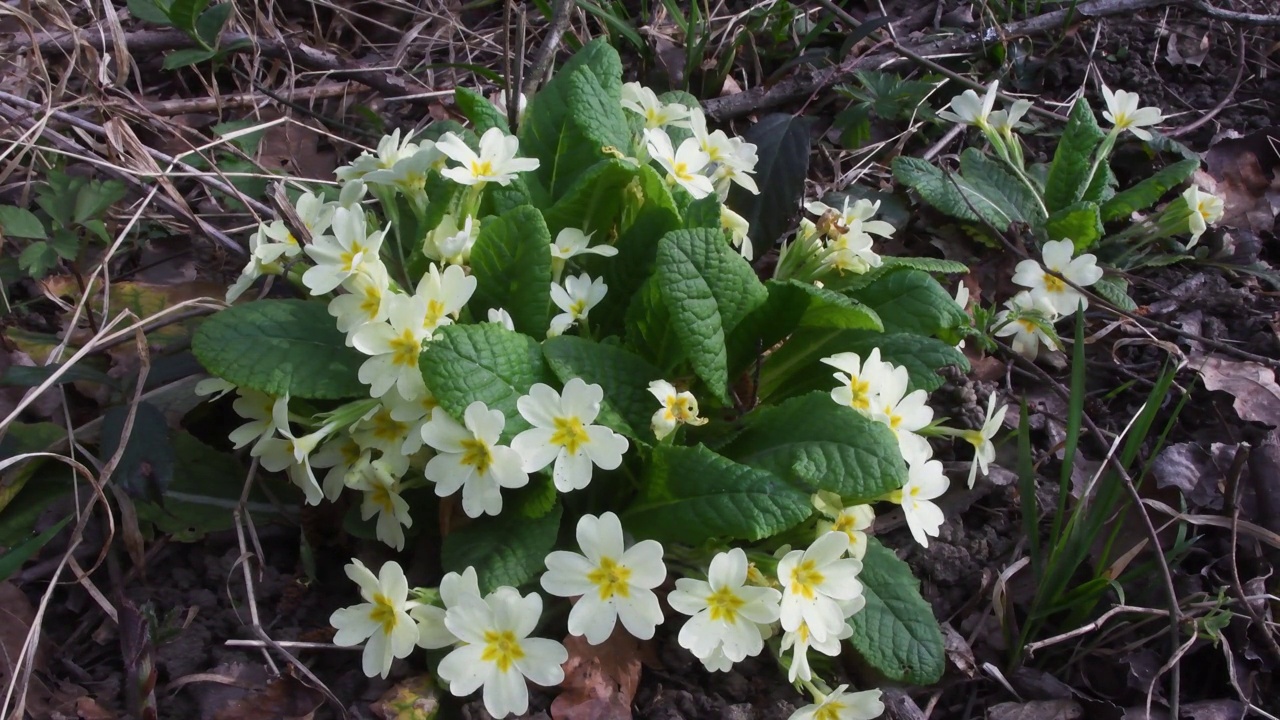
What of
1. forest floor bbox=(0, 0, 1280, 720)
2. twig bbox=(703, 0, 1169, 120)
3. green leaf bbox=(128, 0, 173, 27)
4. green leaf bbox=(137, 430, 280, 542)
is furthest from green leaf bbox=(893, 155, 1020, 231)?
green leaf bbox=(128, 0, 173, 27)

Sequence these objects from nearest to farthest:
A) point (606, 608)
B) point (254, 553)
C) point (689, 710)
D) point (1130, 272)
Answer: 1. point (606, 608)
2. point (689, 710)
3. point (254, 553)
4. point (1130, 272)

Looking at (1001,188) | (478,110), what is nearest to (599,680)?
(478,110)

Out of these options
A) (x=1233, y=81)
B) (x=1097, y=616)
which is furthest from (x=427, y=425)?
(x=1233, y=81)

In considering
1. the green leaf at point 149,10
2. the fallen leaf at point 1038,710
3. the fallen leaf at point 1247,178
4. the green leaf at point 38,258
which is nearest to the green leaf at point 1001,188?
the fallen leaf at point 1247,178

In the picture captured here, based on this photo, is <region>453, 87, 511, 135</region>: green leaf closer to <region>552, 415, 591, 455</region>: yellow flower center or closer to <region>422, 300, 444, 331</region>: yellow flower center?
<region>422, 300, 444, 331</region>: yellow flower center

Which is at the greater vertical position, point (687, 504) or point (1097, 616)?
point (687, 504)

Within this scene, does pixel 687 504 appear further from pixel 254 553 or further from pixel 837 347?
pixel 254 553

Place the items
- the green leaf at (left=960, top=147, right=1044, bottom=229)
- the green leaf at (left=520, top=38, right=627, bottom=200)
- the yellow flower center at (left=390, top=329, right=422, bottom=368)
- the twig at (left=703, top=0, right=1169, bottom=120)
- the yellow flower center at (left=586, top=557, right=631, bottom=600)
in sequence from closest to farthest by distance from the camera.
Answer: the yellow flower center at (left=586, top=557, right=631, bottom=600) → the yellow flower center at (left=390, top=329, right=422, bottom=368) → the green leaf at (left=520, top=38, right=627, bottom=200) → the green leaf at (left=960, top=147, right=1044, bottom=229) → the twig at (left=703, top=0, right=1169, bottom=120)

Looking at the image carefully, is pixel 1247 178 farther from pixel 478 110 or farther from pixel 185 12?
pixel 185 12
